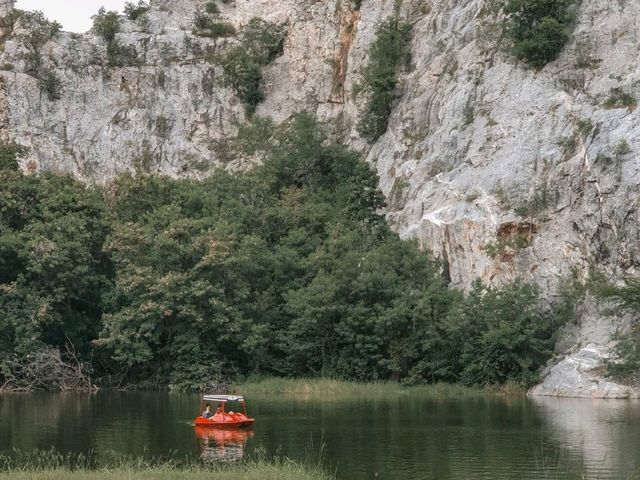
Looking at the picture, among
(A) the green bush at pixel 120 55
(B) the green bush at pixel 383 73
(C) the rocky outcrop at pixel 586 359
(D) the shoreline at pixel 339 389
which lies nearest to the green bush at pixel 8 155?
(D) the shoreline at pixel 339 389

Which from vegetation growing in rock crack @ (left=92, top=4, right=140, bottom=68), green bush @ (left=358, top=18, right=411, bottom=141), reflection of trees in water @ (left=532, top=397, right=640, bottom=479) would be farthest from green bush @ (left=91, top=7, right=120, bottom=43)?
reflection of trees in water @ (left=532, top=397, right=640, bottom=479)

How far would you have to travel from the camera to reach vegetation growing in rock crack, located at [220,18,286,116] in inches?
3615

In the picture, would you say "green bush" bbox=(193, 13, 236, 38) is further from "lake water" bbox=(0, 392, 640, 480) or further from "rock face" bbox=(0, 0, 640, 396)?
"lake water" bbox=(0, 392, 640, 480)

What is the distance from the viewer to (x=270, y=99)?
304 feet

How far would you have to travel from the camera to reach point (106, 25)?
93.6m

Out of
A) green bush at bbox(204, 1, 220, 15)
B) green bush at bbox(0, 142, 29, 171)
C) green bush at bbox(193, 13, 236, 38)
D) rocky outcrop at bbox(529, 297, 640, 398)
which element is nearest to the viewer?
rocky outcrop at bbox(529, 297, 640, 398)

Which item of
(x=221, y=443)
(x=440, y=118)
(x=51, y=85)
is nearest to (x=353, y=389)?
(x=221, y=443)

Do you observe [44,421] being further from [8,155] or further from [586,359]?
[8,155]

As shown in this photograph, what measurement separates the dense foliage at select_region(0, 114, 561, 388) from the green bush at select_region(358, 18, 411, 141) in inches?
720

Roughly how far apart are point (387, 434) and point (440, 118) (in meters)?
43.8

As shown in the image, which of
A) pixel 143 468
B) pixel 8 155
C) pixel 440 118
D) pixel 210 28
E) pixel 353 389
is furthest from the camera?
pixel 210 28

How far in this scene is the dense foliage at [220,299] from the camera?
2293 inches

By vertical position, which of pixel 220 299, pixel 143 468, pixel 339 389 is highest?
pixel 220 299

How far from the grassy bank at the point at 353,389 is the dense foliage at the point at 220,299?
1.07 metres
